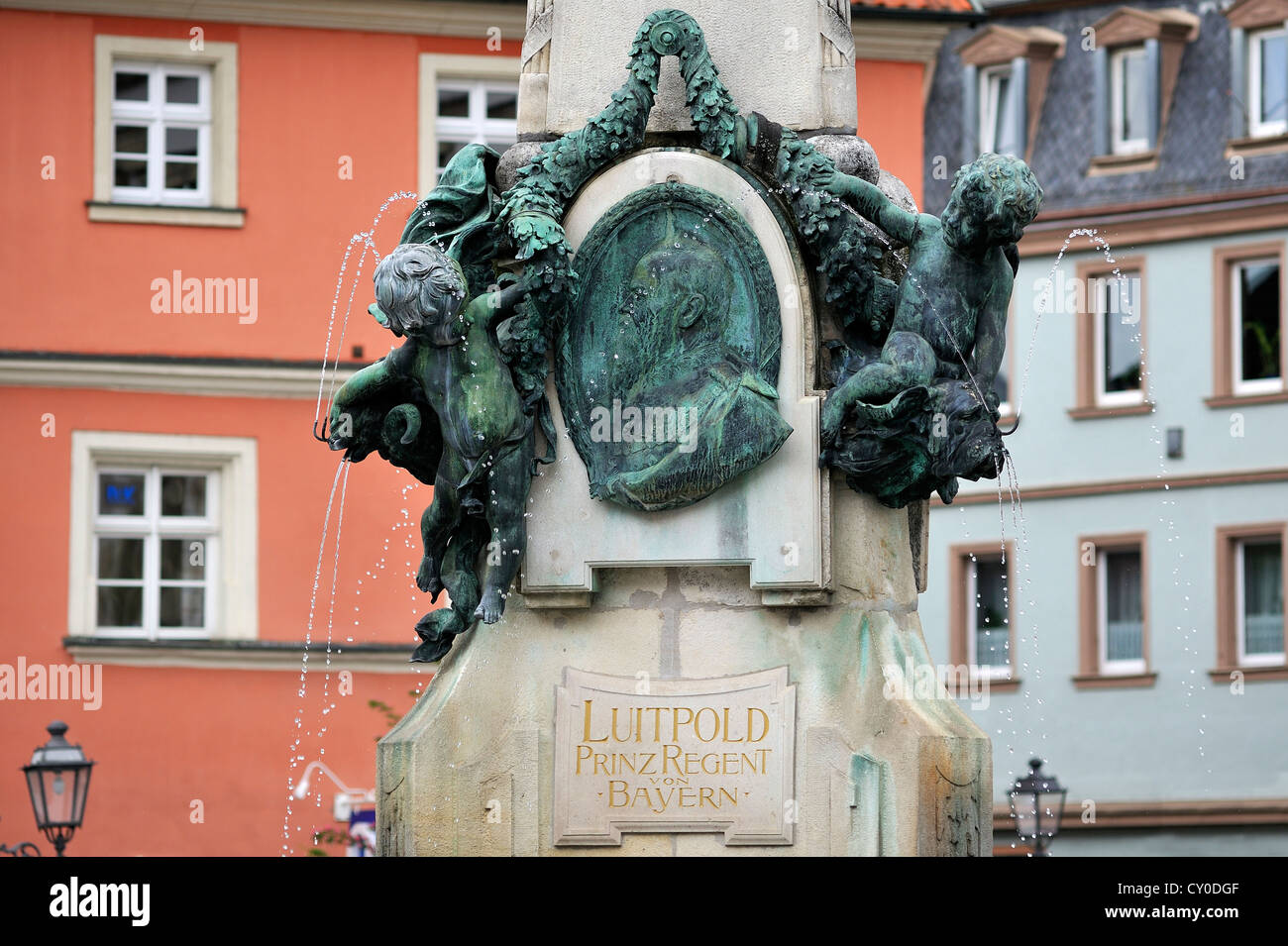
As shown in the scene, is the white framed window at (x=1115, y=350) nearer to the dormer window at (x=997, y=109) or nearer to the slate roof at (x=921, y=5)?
the dormer window at (x=997, y=109)

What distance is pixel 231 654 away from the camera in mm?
30828

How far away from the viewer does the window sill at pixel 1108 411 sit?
39.5 m

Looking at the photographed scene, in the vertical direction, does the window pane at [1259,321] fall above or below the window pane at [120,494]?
above

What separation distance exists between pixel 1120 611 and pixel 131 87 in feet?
49.0

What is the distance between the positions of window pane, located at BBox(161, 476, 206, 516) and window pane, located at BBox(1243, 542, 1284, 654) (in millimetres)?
13975

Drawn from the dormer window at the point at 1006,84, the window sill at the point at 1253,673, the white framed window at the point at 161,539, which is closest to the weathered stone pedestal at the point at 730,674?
the white framed window at the point at 161,539

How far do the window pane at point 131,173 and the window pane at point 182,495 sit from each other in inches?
118

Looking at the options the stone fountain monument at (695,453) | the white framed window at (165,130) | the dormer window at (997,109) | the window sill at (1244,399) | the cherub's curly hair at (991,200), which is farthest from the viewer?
the dormer window at (997,109)

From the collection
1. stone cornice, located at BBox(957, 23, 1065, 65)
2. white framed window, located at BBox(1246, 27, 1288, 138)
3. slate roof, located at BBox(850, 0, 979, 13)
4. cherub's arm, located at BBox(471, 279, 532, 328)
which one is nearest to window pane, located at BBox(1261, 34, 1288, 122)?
white framed window, located at BBox(1246, 27, 1288, 138)

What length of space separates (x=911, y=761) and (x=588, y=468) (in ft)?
4.21

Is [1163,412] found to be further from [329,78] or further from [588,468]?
[588,468]

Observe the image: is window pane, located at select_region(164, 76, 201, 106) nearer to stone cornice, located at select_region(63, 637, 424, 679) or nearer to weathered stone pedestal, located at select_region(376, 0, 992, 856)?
stone cornice, located at select_region(63, 637, 424, 679)

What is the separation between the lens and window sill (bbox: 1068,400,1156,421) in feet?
130

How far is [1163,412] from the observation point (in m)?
39.6
